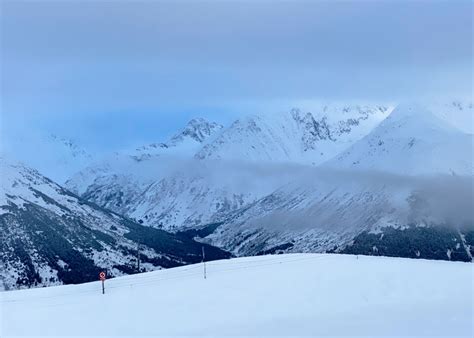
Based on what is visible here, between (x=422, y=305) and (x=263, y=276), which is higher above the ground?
(x=263, y=276)

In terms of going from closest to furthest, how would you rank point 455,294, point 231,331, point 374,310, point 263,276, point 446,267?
point 231,331
point 374,310
point 455,294
point 263,276
point 446,267

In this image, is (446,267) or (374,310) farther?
(446,267)

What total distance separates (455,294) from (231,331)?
46.0 feet

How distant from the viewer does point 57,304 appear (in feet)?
99.6

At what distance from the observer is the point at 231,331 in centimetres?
2647

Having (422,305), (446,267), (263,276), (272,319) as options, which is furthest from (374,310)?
(446,267)

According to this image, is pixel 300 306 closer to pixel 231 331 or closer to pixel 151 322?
pixel 231 331

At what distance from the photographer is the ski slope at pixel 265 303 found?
27.1m

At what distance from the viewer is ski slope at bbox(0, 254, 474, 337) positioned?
27.1m

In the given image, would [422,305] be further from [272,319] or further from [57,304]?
[57,304]

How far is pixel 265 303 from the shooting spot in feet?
99.5

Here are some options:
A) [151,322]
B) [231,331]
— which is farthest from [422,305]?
[151,322]

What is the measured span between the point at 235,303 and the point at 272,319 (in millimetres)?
2897

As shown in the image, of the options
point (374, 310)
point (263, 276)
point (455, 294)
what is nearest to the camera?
point (374, 310)
